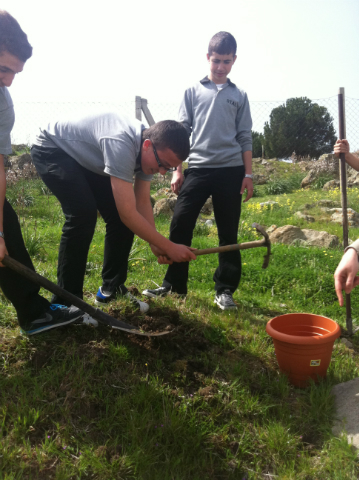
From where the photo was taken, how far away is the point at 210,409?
2.22 m

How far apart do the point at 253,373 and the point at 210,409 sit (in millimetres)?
455

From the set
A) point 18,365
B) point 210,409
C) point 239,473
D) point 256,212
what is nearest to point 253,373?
point 210,409

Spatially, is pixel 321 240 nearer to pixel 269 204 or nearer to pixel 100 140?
pixel 269 204

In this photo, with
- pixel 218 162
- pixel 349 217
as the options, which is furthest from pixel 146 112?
pixel 218 162

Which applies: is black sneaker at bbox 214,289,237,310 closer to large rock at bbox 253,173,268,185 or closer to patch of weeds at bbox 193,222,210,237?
patch of weeds at bbox 193,222,210,237

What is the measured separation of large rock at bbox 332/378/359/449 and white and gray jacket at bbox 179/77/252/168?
1.87 meters

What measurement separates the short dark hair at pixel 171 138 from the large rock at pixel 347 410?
1697 mm

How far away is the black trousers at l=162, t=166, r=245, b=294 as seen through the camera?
11.1 ft

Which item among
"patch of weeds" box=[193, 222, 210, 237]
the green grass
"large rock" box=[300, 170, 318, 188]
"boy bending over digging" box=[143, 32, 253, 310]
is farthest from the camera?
"large rock" box=[300, 170, 318, 188]

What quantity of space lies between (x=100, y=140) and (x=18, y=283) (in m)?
0.98

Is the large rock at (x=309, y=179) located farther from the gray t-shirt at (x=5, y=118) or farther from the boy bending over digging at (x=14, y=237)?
the gray t-shirt at (x=5, y=118)

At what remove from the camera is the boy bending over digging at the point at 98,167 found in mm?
2436

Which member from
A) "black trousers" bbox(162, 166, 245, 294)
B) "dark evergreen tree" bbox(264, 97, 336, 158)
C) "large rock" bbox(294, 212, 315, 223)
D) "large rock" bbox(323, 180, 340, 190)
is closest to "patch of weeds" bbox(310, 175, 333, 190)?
"large rock" bbox(323, 180, 340, 190)

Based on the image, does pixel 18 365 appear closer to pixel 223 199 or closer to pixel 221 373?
pixel 221 373
